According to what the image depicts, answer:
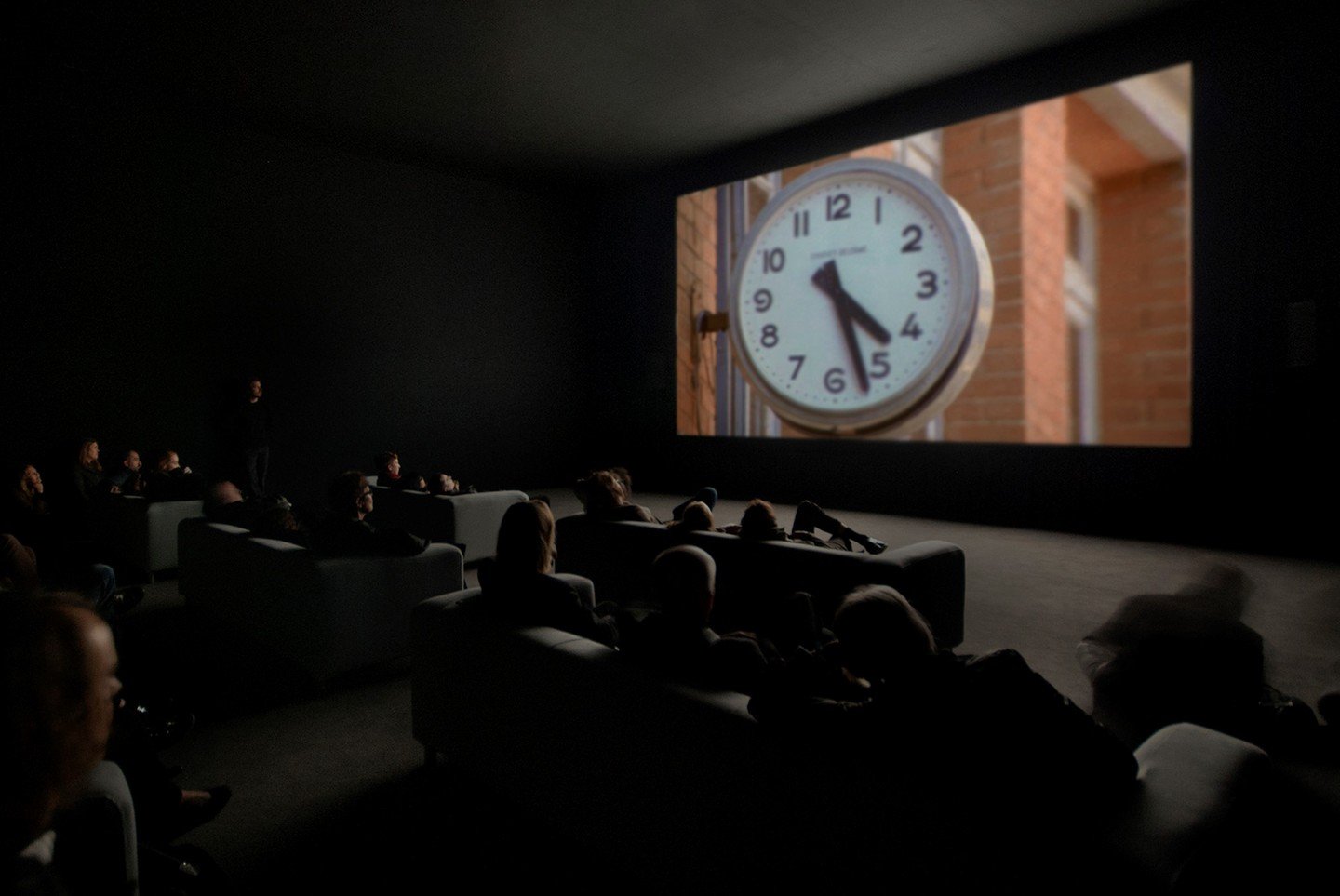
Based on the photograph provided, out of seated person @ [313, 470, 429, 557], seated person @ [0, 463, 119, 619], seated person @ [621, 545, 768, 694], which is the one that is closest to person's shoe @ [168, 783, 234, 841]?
seated person @ [621, 545, 768, 694]

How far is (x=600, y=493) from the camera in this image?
344cm

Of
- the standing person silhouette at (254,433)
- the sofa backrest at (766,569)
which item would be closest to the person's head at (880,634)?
the sofa backrest at (766,569)

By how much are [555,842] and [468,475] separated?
6.94 meters

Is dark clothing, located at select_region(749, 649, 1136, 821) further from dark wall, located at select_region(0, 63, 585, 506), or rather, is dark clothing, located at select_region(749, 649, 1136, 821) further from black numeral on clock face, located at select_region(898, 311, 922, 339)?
dark wall, located at select_region(0, 63, 585, 506)

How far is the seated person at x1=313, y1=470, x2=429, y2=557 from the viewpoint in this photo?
291 centimetres

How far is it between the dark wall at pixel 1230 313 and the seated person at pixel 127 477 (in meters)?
6.14

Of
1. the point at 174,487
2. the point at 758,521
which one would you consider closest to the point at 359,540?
the point at 758,521

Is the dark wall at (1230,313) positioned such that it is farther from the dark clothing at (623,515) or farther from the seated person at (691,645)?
the seated person at (691,645)

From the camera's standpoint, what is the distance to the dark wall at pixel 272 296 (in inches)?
231

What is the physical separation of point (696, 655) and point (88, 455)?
5.93 metres

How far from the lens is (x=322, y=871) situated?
1.67 m

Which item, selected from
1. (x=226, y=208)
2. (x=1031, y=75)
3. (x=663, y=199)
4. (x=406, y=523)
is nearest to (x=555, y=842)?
→ (x=406, y=523)

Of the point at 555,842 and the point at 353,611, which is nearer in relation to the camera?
the point at 555,842

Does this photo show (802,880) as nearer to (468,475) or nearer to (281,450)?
(281,450)
